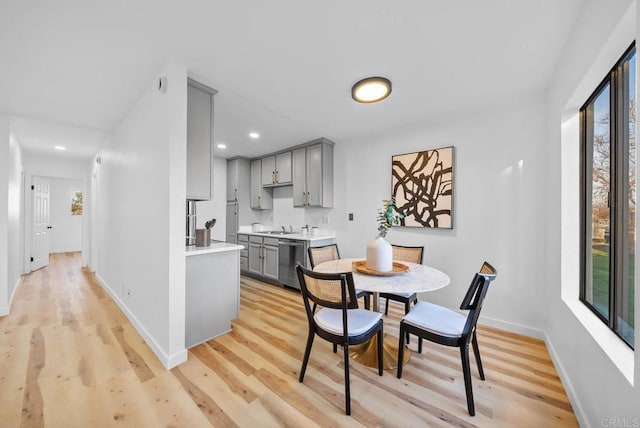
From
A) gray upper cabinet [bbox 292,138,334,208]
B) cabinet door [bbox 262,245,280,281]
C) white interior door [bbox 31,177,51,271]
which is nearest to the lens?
gray upper cabinet [bbox 292,138,334,208]

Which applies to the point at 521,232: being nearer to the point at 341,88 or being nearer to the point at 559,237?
the point at 559,237

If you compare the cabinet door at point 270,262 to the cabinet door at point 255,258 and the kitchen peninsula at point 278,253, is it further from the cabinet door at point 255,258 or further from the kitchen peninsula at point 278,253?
the cabinet door at point 255,258

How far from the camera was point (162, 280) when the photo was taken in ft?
6.64

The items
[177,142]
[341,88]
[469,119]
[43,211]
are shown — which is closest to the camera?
[177,142]

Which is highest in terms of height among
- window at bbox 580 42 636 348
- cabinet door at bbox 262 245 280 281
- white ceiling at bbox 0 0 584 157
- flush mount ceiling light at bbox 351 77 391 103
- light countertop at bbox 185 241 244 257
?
white ceiling at bbox 0 0 584 157

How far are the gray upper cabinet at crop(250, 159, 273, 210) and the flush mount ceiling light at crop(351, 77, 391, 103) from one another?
117 inches

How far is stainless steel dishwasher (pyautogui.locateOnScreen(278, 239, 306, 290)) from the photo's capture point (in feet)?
12.2

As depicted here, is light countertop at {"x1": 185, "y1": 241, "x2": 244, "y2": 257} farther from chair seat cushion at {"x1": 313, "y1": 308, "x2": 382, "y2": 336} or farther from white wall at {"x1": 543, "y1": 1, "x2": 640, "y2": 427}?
white wall at {"x1": 543, "y1": 1, "x2": 640, "y2": 427}

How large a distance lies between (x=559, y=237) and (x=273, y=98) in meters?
2.77

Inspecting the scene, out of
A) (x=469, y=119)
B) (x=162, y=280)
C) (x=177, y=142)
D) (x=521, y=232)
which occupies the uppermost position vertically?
(x=469, y=119)

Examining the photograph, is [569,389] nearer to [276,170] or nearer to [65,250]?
[276,170]

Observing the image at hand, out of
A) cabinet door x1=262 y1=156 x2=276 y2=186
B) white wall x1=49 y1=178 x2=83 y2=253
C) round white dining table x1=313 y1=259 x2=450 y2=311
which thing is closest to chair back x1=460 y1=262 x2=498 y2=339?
round white dining table x1=313 y1=259 x2=450 y2=311

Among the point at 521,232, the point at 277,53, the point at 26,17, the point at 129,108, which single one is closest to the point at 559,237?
the point at 521,232

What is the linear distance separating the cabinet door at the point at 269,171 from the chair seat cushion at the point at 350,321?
3212 mm
